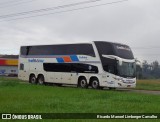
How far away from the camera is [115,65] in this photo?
31328mm

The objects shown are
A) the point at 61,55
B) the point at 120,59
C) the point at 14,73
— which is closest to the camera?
the point at 120,59

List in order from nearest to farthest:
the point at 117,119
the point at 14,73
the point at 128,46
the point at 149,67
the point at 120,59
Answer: the point at 117,119
the point at 120,59
the point at 128,46
the point at 14,73
the point at 149,67

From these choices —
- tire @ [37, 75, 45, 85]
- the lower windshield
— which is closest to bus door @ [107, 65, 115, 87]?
the lower windshield

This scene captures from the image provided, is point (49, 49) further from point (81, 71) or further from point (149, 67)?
point (149, 67)

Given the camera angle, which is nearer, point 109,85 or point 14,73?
point 109,85

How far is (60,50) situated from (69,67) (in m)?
2.03

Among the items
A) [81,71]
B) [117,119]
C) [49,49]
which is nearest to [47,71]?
[49,49]

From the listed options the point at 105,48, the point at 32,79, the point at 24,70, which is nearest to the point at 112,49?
the point at 105,48

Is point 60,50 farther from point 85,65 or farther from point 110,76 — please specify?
point 110,76

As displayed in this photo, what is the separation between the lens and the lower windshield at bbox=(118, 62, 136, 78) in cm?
3156

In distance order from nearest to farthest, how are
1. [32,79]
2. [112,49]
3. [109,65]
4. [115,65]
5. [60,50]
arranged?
[115,65]
[112,49]
[109,65]
[60,50]
[32,79]

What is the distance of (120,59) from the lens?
3131 cm

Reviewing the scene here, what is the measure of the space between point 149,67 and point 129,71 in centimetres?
11802

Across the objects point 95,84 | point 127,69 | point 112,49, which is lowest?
point 95,84
